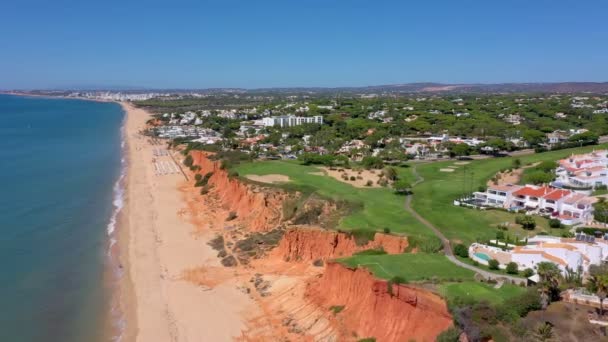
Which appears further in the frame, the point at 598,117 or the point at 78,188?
the point at 598,117

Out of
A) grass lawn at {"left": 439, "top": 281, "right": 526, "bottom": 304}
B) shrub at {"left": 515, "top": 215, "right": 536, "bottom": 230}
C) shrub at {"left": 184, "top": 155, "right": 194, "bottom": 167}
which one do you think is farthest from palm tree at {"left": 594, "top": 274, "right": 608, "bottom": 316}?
shrub at {"left": 184, "top": 155, "right": 194, "bottom": 167}

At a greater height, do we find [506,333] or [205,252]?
[506,333]

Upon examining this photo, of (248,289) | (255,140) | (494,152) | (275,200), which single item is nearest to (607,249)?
(248,289)

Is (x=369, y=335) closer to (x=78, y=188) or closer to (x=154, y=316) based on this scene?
(x=154, y=316)

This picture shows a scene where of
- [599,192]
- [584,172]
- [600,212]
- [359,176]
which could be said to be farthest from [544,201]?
[359,176]

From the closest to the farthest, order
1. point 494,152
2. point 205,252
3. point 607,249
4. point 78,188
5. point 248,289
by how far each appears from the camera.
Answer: point 607,249 → point 248,289 → point 205,252 → point 78,188 → point 494,152

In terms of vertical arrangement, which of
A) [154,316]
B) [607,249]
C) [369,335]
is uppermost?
[607,249]

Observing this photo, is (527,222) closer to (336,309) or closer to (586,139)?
(336,309)
